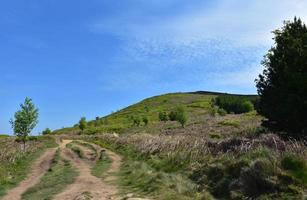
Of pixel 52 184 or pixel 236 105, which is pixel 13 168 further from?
pixel 236 105

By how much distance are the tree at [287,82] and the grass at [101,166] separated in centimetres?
1269

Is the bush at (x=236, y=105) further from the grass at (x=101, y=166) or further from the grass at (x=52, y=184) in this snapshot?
the grass at (x=52, y=184)

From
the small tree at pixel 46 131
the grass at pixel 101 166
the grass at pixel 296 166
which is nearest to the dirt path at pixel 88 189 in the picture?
the grass at pixel 101 166

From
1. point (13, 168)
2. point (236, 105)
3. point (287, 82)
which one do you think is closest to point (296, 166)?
point (287, 82)

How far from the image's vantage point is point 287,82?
3325 cm

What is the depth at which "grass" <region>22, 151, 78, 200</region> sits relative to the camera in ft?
73.2

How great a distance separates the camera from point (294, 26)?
37375 mm

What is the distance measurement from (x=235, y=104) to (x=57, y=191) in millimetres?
127271

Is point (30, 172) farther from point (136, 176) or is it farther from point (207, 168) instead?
point (207, 168)

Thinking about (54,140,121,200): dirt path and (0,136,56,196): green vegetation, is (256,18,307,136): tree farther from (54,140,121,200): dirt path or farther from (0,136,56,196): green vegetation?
(0,136,56,196): green vegetation

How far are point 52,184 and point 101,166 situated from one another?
29.7ft

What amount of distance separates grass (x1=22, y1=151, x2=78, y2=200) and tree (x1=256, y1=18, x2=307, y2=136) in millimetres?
14899

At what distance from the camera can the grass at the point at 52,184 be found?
22.3 m

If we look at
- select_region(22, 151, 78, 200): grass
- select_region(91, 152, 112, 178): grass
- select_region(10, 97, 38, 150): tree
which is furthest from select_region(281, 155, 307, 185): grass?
select_region(10, 97, 38, 150): tree
